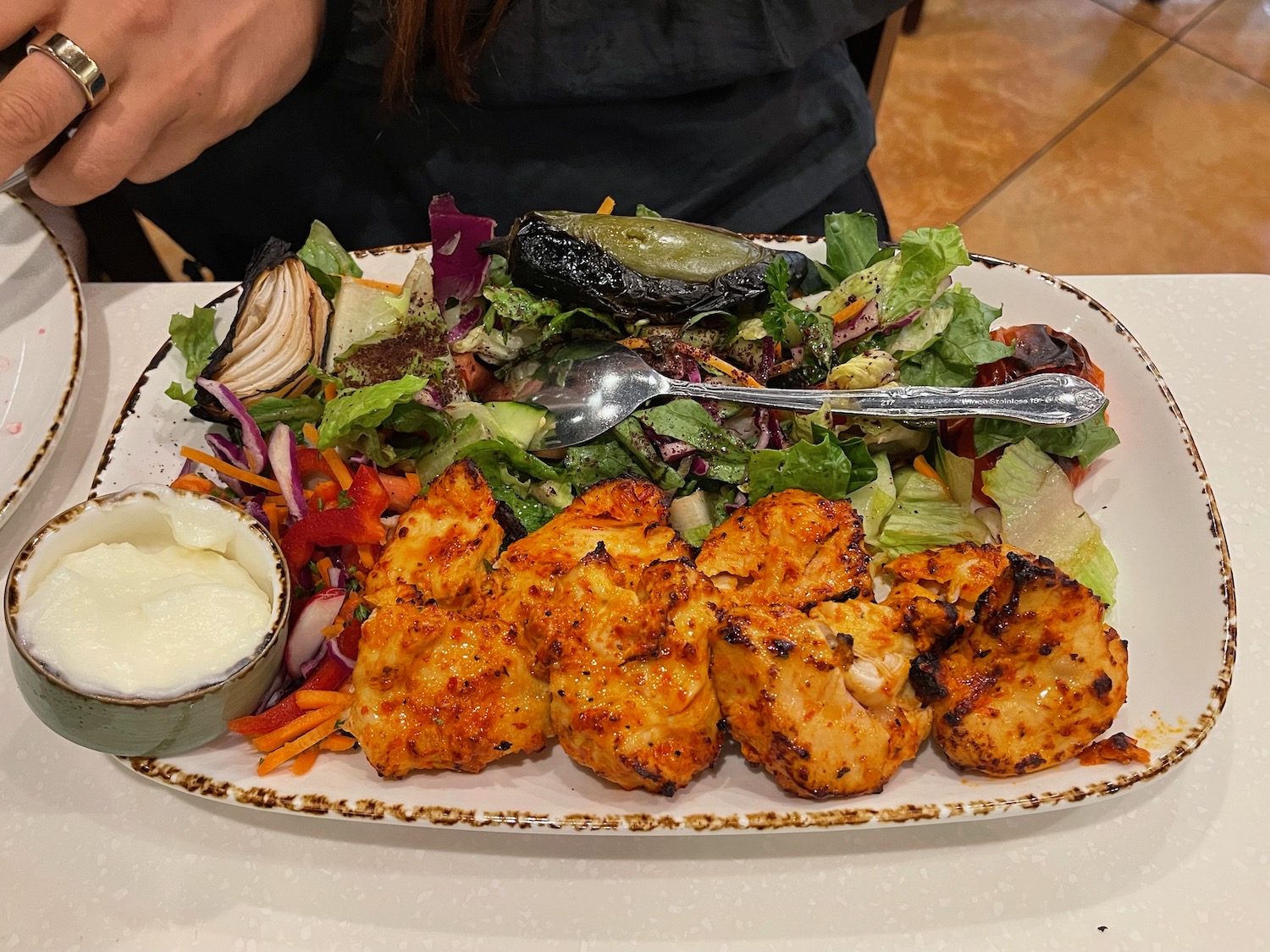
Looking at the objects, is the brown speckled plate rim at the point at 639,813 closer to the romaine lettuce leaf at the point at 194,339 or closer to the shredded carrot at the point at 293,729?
the shredded carrot at the point at 293,729

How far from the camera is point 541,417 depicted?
1.97m

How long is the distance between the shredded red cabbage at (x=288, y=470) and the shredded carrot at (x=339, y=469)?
73mm

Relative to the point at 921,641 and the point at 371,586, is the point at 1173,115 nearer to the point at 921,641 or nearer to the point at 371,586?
the point at 921,641

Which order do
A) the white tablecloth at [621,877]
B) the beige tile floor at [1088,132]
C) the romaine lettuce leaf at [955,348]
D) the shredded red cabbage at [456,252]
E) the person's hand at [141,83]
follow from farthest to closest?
the beige tile floor at [1088,132] < the shredded red cabbage at [456,252] < the romaine lettuce leaf at [955,348] < the person's hand at [141,83] < the white tablecloth at [621,877]

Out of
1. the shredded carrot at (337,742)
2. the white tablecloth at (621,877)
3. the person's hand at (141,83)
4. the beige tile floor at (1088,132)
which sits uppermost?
the person's hand at (141,83)

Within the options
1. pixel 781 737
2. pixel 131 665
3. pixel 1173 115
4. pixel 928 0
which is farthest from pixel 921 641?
pixel 928 0

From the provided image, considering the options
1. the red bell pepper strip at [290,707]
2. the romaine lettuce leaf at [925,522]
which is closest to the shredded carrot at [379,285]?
the red bell pepper strip at [290,707]

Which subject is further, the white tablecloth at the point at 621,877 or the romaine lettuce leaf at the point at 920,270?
the romaine lettuce leaf at the point at 920,270

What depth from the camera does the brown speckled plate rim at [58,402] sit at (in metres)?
1.88

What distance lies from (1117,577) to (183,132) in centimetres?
223

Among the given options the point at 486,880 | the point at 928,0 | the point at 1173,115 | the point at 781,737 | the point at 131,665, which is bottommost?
the point at 1173,115

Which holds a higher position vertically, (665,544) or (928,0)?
(665,544)

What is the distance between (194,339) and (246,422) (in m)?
0.31

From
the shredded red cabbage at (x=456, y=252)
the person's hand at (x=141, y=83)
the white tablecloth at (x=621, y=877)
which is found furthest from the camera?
the shredded red cabbage at (x=456, y=252)
